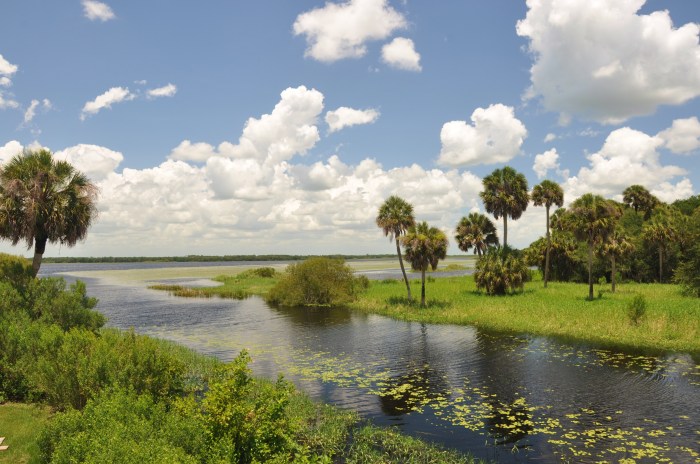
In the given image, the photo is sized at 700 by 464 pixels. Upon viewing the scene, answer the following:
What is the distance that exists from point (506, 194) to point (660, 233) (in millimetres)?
23105

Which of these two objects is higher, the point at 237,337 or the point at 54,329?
the point at 54,329

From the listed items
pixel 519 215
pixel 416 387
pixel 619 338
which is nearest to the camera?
pixel 416 387

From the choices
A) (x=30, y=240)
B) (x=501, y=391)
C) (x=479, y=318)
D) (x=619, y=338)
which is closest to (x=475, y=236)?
(x=479, y=318)

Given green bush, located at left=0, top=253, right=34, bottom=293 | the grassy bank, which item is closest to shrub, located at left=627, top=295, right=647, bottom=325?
the grassy bank

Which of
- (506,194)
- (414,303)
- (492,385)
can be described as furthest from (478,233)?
(492,385)

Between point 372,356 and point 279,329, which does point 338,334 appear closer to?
point 279,329

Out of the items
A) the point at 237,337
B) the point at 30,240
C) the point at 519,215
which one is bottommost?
the point at 237,337

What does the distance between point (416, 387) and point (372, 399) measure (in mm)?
2778

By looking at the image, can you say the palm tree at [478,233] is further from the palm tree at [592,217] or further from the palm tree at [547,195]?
the palm tree at [592,217]

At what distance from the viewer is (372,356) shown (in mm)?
27750

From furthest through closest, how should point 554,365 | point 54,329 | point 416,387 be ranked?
point 554,365 < point 416,387 < point 54,329

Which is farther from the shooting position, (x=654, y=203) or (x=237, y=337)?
(x=654, y=203)

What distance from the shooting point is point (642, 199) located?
8819 cm

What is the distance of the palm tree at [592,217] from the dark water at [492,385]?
55.9 ft
